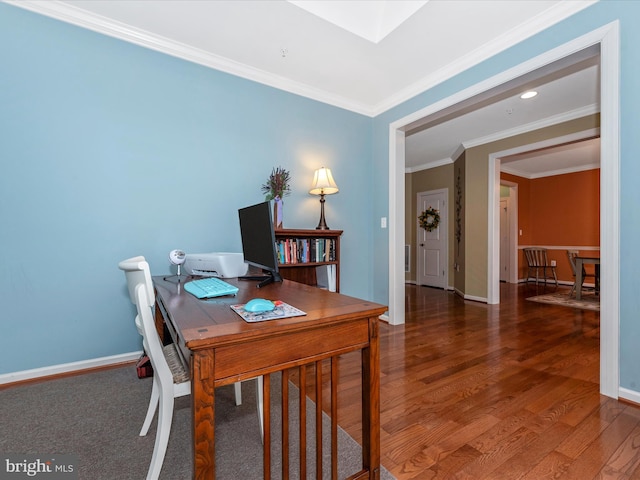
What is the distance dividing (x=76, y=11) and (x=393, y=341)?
352 cm

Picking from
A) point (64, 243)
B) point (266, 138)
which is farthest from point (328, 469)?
point (266, 138)

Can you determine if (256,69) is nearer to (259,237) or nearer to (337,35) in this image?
(337,35)

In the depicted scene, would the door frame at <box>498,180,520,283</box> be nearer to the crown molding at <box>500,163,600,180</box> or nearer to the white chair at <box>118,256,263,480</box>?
the crown molding at <box>500,163,600,180</box>

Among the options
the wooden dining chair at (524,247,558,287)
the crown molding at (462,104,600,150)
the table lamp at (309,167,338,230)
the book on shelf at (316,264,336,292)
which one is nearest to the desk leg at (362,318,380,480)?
the book on shelf at (316,264,336,292)

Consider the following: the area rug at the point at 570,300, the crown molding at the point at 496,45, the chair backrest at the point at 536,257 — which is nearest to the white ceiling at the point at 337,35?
the crown molding at the point at 496,45

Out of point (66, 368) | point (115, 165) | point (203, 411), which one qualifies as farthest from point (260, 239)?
point (66, 368)

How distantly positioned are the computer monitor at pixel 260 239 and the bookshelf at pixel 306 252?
704 millimetres

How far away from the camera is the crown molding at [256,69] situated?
1985mm

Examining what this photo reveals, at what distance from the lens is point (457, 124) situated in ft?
13.3

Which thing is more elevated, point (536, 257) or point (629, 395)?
point (536, 257)

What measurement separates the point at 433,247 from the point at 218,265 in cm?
511

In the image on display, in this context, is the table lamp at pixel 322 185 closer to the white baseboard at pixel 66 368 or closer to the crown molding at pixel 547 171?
the white baseboard at pixel 66 368

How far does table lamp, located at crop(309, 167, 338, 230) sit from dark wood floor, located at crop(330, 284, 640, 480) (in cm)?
131

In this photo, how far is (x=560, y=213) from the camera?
6520mm
